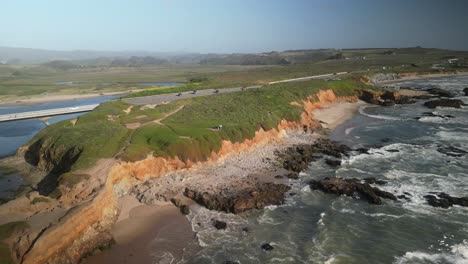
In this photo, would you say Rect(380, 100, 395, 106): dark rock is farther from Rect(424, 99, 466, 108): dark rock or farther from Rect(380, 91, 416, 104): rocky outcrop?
Rect(424, 99, 466, 108): dark rock

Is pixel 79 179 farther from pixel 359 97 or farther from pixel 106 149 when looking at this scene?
pixel 359 97

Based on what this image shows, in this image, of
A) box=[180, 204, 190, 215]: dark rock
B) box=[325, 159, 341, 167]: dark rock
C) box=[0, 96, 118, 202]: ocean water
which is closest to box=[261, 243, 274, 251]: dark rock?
box=[180, 204, 190, 215]: dark rock

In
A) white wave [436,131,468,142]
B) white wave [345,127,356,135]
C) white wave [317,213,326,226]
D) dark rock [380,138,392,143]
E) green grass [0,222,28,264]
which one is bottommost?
white wave [317,213,326,226]

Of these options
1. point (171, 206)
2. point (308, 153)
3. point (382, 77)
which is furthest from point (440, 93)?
point (171, 206)

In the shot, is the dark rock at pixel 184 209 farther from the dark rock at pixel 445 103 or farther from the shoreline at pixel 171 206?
the dark rock at pixel 445 103

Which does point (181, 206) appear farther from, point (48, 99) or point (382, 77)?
point (382, 77)
